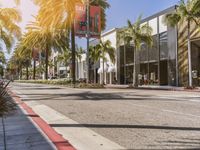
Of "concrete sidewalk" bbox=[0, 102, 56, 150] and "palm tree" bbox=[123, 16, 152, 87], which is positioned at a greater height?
"palm tree" bbox=[123, 16, 152, 87]

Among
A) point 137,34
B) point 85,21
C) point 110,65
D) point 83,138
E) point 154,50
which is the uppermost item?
point 85,21

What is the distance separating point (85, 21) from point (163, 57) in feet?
35.1

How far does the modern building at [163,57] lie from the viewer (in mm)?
43594

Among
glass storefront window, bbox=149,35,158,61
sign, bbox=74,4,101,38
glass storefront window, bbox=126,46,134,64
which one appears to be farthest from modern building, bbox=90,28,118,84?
sign, bbox=74,4,101,38

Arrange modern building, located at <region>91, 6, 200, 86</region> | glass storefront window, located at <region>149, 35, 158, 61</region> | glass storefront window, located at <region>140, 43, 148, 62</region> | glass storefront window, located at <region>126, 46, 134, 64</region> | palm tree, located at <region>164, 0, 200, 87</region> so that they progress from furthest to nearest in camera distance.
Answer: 1. glass storefront window, located at <region>126, 46, 134, 64</region>
2. glass storefront window, located at <region>140, 43, 148, 62</region>
3. glass storefront window, located at <region>149, 35, 158, 61</region>
4. modern building, located at <region>91, 6, 200, 86</region>
5. palm tree, located at <region>164, 0, 200, 87</region>

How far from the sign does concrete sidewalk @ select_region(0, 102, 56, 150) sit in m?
31.3

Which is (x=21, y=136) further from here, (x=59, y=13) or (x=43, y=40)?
(x=43, y=40)

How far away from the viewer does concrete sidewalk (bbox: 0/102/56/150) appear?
343 inches

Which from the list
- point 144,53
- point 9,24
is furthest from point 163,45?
point 9,24

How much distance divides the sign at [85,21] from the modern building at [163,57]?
3.74 metres

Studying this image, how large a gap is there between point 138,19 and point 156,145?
3896 centimetres

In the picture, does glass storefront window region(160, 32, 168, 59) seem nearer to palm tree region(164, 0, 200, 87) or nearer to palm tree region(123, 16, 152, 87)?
palm tree region(123, 16, 152, 87)

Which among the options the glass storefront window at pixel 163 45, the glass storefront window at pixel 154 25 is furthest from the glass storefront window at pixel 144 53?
the glass storefront window at pixel 163 45

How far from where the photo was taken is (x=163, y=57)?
49031 millimetres
